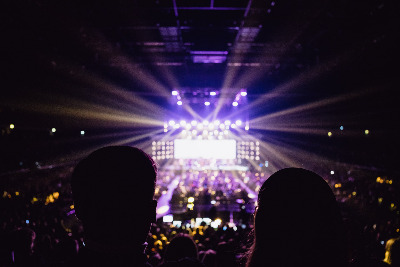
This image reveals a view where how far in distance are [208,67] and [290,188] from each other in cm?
1011

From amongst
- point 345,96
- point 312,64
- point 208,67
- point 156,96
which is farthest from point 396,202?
point 156,96

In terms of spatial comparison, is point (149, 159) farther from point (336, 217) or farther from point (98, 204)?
→ point (336, 217)

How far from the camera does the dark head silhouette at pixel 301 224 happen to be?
40.1 inches

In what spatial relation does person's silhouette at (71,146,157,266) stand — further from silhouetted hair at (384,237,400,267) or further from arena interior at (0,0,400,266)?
silhouetted hair at (384,237,400,267)

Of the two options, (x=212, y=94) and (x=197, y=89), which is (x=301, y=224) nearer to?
(x=197, y=89)

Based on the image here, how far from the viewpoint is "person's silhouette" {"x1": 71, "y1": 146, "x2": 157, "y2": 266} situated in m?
1.11

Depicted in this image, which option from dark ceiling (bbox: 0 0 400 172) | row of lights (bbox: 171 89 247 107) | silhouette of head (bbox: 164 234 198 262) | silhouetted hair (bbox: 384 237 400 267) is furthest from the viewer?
row of lights (bbox: 171 89 247 107)

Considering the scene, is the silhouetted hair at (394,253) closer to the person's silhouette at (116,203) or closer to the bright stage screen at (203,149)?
the person's silhouette at (116,203)

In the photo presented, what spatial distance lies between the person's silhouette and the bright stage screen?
21978 mm

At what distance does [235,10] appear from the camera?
641 centimetres

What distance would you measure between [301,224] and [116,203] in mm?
755

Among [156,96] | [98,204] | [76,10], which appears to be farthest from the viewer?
[156,96]

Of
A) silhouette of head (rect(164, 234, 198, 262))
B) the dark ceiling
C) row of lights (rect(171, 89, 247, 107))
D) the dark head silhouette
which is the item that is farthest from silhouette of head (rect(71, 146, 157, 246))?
row of lights (rect(171, 89, 247, 107))

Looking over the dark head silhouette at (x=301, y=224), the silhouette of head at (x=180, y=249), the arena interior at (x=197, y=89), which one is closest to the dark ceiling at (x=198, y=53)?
the arena interior at (x=197, y=89)
